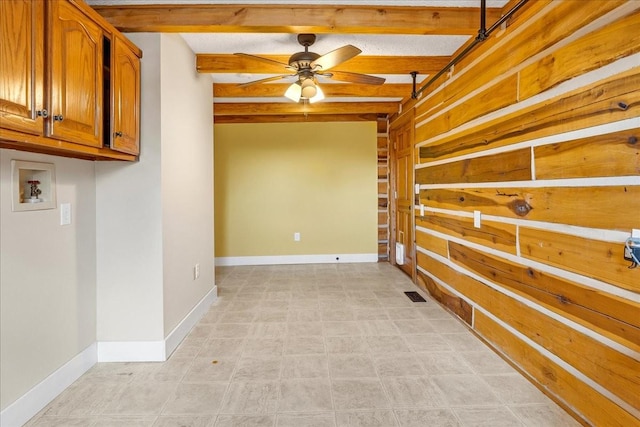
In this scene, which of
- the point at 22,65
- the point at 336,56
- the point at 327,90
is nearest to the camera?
the point at 22,65

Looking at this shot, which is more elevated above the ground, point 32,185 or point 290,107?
point 290,107

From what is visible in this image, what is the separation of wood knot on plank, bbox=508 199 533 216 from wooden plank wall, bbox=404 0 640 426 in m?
0.01

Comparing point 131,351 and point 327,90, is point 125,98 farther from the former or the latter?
point 327,90

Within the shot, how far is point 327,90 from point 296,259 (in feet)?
8.96

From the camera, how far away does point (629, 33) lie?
1358 mm

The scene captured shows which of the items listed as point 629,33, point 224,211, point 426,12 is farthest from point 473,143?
point 224,211

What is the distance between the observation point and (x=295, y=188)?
5.29 metres

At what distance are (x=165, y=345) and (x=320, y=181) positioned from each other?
355 cm

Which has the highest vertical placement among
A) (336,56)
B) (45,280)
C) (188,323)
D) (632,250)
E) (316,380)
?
(336,56)

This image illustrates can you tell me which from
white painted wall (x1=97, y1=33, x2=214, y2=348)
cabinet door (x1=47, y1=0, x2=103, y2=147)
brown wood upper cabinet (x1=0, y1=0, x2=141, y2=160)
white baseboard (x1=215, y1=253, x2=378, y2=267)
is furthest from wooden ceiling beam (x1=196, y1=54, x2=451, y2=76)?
white baseboard (x1=215, y1=253, x2=378, y2=267)

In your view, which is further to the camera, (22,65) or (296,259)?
(296,259)

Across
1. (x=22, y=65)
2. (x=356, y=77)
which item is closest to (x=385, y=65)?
(x=356, y=77)

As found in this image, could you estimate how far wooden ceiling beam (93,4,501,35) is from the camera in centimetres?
219

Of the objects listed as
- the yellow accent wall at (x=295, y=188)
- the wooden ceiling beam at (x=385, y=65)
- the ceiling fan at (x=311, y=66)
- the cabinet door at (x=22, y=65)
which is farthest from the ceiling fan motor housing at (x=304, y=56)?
the yellow accent wall at (x=295, y=188)
